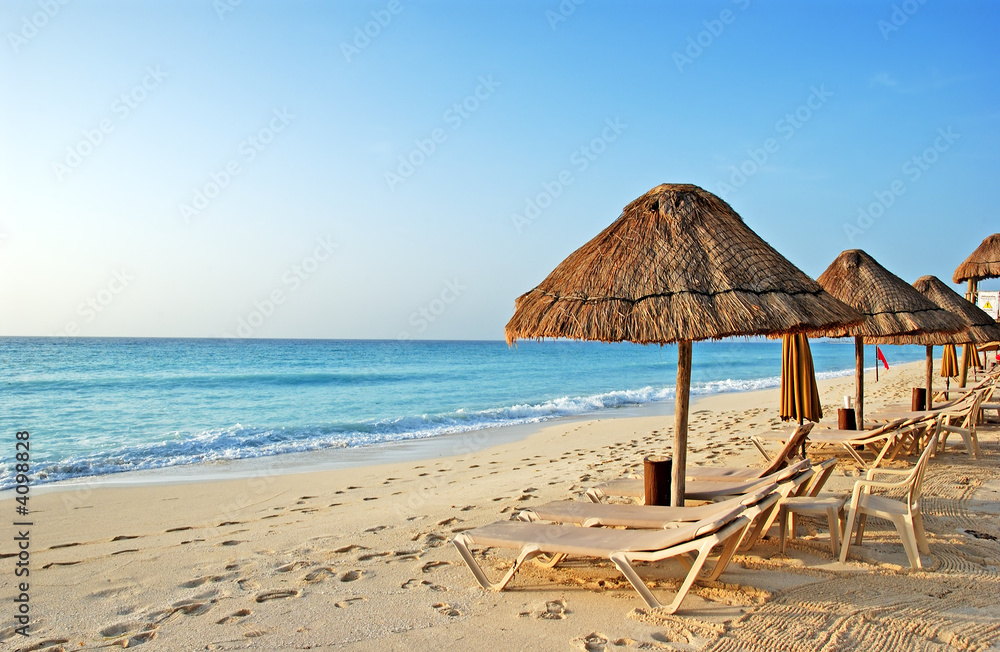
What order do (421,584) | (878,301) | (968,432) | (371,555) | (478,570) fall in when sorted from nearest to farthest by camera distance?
(478,570) < (421,584) < (371,555) < (968,432) < (878,301)

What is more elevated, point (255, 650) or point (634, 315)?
point (634, 315)

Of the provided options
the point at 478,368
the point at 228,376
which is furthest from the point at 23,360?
the point at 478,368

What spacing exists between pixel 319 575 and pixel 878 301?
7.35 meters

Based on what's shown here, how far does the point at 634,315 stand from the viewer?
13.3ft

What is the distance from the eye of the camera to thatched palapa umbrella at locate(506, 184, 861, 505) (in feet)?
13.0

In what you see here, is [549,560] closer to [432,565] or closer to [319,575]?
[432,565]

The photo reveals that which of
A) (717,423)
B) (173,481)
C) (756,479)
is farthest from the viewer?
(717,423)

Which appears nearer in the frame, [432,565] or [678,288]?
[678,288]

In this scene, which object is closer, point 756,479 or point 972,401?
point 756,479

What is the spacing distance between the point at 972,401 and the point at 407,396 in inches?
714

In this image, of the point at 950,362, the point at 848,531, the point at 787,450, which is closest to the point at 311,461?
the point at 787,450

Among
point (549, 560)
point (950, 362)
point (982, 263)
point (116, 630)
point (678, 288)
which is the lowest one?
point (116, 630)

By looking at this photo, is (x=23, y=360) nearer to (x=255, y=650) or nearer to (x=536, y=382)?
(x=536, y=382)

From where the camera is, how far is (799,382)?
7.51 metres
